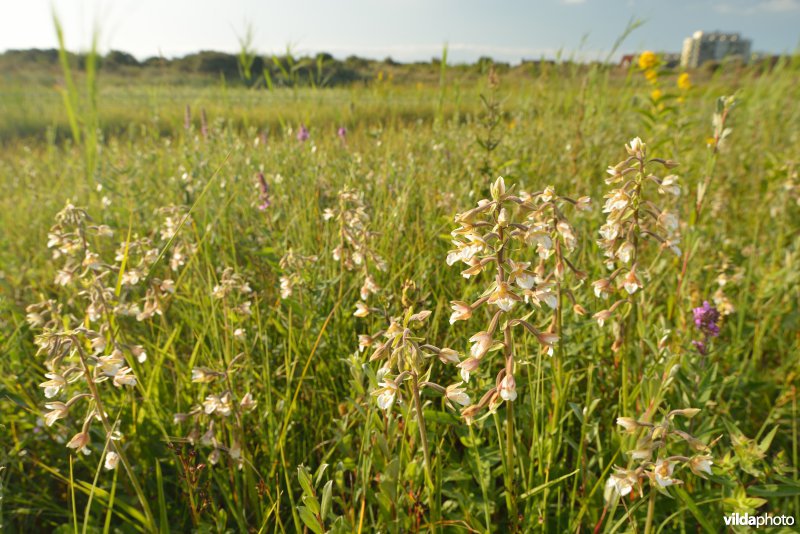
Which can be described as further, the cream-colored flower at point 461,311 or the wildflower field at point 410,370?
the wildflower field at point 410,370

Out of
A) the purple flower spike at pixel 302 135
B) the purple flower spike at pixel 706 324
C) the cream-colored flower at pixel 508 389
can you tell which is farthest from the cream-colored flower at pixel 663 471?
the purple flower spike at pixel 302 135

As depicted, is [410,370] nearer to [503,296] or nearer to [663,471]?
[503,296]

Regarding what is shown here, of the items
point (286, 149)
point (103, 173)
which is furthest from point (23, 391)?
point (286, 149)

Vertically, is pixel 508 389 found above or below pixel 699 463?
above

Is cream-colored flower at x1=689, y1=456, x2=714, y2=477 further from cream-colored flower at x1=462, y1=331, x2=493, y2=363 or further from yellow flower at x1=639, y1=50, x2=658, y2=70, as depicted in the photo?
yellow flower at x1=639, y1=50, x2=658, y2=70

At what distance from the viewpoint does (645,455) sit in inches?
39.3

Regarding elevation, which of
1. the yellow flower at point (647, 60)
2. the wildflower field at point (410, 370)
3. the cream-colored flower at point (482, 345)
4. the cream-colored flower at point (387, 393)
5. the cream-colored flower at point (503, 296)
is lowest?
the wildflower field at point (410, 370)

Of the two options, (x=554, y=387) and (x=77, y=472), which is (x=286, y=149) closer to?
(x=77, y=472)

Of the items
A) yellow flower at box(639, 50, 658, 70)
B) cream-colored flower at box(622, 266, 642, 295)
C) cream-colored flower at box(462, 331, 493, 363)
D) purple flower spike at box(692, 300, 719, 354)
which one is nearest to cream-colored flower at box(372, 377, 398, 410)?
cream-colored flower at box(462, 331, 493, 363)

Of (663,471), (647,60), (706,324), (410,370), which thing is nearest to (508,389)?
(410,370)

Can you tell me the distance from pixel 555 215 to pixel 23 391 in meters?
1.93

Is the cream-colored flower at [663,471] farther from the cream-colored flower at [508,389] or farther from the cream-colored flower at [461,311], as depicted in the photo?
the cream-colored flower at [461,311]

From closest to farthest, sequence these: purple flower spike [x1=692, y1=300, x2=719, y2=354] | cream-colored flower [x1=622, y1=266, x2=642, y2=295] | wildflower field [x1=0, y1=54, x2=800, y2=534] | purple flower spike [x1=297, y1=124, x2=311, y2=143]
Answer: wildflower field [x1=0, y1=54, x2=800, y2=534] → cream-colored flower [x1=622, y1=266, x2=642, y2=295] → purple flower spike [x1=692, y1=300, x2=719, y2=354] → purple flower spike [x1=297, y1=124, x2=311, y2=143]

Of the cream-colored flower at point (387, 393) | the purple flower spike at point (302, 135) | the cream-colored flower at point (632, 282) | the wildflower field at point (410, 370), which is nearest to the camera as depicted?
the cream-colored flower at point (387, 393)
